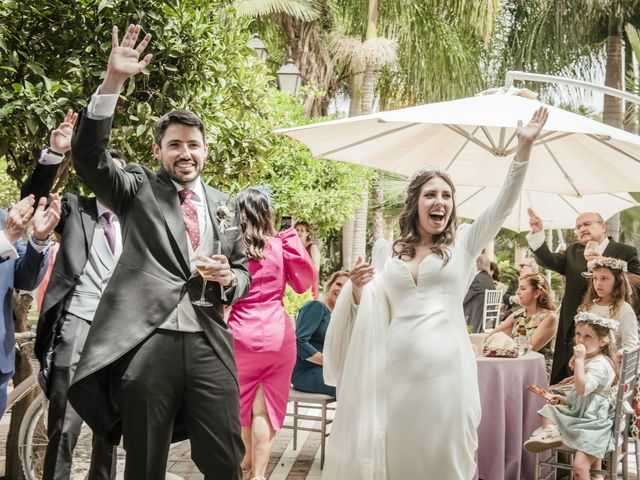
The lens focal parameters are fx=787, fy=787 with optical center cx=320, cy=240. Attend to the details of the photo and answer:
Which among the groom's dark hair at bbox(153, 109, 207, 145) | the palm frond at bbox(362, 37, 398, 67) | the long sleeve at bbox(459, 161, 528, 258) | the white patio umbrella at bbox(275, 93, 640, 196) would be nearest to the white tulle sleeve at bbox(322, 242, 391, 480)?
the long sleeve at bbox(459, 161, 528, 258)

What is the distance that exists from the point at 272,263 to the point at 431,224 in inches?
78.0

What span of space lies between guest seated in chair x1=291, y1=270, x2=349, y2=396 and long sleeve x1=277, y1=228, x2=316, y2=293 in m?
0.65

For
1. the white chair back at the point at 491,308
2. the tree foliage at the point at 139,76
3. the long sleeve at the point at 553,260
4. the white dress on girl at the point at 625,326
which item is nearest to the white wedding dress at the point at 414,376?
the tree foliage at the point at 139,76

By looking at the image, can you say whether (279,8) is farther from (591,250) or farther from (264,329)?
(264,329)

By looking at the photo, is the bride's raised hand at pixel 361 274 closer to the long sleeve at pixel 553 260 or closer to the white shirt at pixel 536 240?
the white shirt at pixel 536 240

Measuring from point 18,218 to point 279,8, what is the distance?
52.7ft

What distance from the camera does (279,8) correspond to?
18.9 m

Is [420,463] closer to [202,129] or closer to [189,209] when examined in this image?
[189,209]

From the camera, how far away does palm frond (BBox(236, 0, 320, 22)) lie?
1876 cm

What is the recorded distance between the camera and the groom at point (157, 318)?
10.6 feet

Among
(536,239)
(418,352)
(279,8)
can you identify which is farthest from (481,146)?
(279,8)

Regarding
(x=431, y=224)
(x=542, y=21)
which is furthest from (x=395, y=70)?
(x=431, y=224)

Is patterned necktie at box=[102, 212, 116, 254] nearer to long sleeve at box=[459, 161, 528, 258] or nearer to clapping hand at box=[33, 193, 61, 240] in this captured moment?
clapping hand at box=[33, 193, 61, 240]

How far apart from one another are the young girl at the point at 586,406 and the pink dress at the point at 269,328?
185cm
